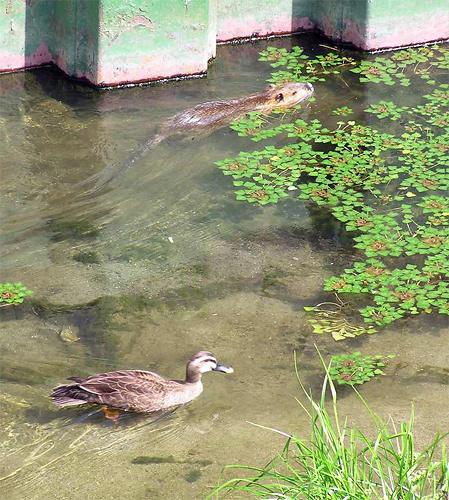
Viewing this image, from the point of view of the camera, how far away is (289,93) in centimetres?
968

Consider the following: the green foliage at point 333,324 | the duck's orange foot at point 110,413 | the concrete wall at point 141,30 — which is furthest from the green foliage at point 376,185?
the duck's orange foot at point 110,413

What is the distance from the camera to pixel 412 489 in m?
3.78

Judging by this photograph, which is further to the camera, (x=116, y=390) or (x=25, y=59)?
(x=25, y=59)

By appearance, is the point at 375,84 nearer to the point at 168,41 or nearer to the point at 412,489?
the point at 168,41

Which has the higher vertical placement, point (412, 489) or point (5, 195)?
point (412, 489)

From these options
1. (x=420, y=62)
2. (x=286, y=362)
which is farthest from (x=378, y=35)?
(x=286, y=362)

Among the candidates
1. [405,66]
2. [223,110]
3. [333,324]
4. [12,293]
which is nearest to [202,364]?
[333,324]

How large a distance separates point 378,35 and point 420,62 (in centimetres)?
56

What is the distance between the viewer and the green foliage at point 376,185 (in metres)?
6.90

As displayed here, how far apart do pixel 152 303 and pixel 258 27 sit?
534 centimetres

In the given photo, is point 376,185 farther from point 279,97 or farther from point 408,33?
point 408,33

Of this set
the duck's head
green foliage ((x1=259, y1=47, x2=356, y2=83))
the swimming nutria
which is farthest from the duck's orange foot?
green foliage ((x1=259, y1=47, x2=356, y2=83))

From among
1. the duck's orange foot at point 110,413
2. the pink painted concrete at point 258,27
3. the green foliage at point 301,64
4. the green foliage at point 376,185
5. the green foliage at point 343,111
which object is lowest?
the duck's orange foot at point 110,413

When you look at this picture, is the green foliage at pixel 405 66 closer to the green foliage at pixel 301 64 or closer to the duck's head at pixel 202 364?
the green foliage at pixel 301 64
